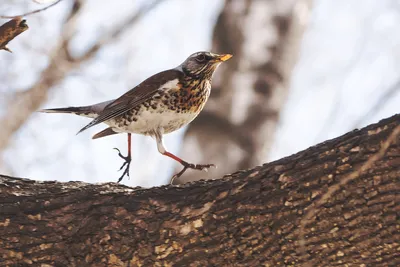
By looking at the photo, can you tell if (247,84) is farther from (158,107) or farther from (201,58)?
(158,107)

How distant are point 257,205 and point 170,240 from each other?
0.43m

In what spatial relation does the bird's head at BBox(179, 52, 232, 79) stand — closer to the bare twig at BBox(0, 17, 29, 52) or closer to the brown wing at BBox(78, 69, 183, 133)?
the brown wing at BBox(78, 69, 183, 133)

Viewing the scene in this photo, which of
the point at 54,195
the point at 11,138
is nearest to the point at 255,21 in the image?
the point at 11,138

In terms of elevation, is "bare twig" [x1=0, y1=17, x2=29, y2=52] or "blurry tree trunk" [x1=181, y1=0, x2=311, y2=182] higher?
"blurry tree trunk" [x1=181, y1=0, x2=311, y2=182]

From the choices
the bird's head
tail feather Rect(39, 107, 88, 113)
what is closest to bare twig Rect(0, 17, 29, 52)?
tail feather Rect(39, 107, 88, 113)

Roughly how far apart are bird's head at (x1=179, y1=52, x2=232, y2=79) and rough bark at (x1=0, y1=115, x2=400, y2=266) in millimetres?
1914

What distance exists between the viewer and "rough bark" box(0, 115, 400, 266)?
10.0 feet

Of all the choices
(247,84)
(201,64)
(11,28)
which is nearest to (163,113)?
(201,64)

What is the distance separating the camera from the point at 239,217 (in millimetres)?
3252

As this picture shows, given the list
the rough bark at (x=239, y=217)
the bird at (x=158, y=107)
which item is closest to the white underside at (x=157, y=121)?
the bird at (x=158, y=107)

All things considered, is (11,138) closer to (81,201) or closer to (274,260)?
(81,201)

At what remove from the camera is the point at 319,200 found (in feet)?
9.88

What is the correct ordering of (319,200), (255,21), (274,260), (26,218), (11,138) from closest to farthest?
(319,200)
(274,260)
(26,218)
(255,21)
(11,138)

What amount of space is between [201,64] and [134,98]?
2.03 feet
